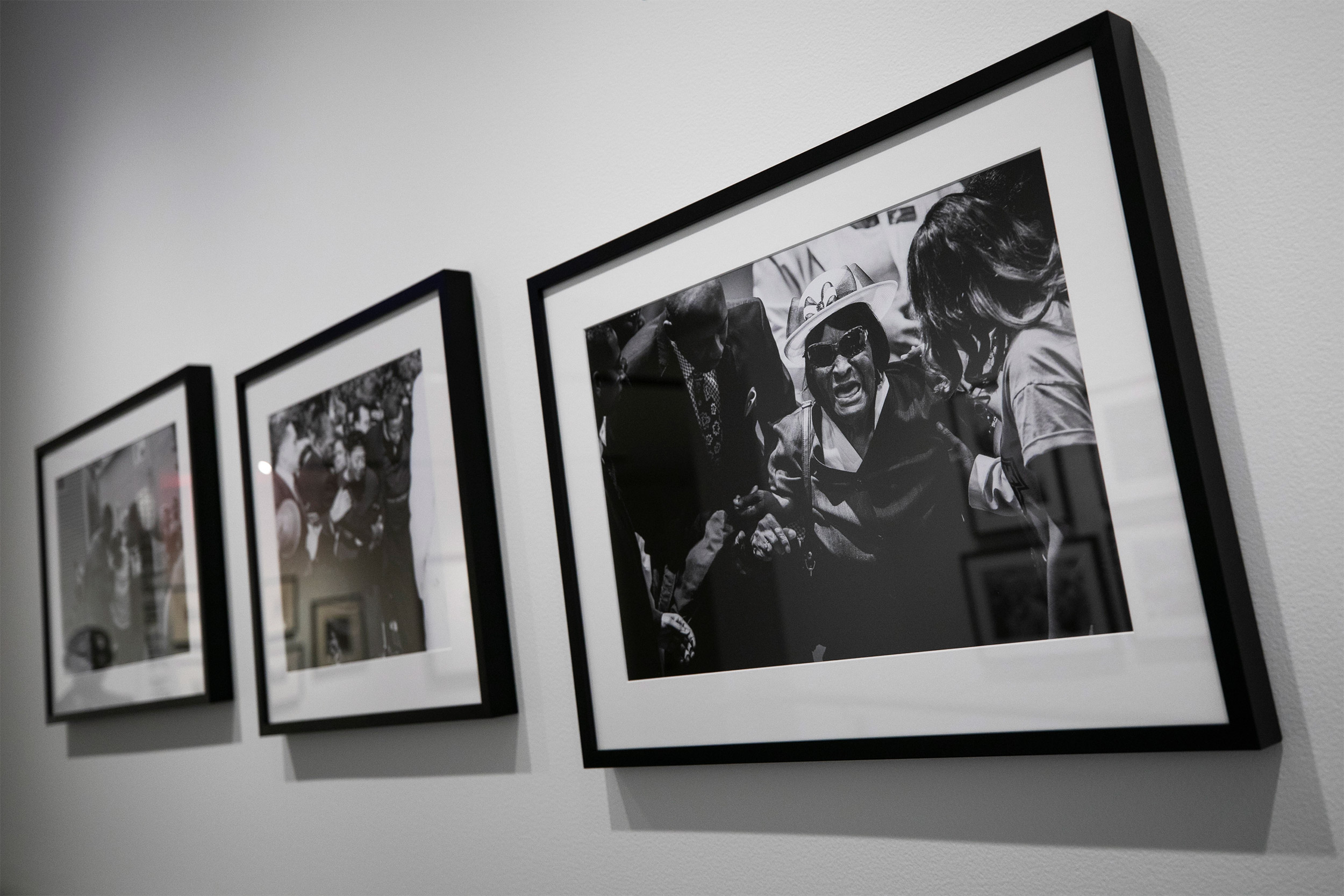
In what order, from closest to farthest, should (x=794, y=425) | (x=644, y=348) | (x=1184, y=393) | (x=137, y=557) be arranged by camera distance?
(x=1184, y=393)
(x=794, y=425)
(x=644, y=348)
(x=137, y=557)

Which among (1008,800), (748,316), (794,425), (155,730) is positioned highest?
(748,316)

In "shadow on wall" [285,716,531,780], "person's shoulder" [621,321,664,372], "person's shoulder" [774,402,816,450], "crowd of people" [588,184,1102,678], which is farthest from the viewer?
"shadow on wall" [285,716,531,780]

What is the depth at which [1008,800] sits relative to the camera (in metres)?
0.82

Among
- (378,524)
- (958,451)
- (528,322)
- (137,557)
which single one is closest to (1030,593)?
(958,451)

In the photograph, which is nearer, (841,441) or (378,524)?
(841,441)

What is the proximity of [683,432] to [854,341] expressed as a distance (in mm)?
203

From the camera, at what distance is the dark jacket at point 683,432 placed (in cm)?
96

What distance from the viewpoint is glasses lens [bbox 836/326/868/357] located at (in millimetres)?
891

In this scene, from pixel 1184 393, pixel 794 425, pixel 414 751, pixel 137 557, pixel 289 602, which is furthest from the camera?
pixel 137 557

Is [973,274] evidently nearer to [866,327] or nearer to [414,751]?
[866,327]

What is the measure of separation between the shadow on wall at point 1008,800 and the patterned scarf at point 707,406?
298 mm

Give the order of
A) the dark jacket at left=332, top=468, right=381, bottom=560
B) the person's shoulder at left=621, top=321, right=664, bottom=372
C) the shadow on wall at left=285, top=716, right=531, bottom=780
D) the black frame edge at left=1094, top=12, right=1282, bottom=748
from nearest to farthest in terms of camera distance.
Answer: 1. the black frame edge at left=1094, top=12, right=1282, bottom=748
2. the person's shoulder at left=621, top=321, right=664, bottom=372
3. the shadow on wall at left=285, top=716, right=531, bottom=780
4. the dark jacket at left=332, top=468, right=381, bottom=560

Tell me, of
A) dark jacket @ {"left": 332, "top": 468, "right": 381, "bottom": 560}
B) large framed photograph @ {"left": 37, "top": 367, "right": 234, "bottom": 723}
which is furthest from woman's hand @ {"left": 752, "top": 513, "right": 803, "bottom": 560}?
large framed photograph @ {"left": 37, "top": 367, "right": 234, "bottom": 723}

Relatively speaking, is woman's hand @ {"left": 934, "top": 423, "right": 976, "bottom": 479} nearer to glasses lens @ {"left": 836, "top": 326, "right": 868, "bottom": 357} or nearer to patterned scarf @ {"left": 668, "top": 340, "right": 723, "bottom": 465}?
glasses lens @ {"left": 836, "top": 326, "right": 868, "bottom": 357}
